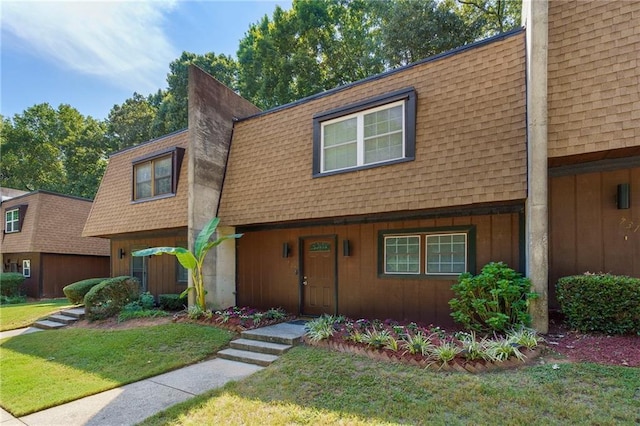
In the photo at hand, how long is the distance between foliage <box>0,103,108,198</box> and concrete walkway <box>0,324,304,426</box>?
92.4ft

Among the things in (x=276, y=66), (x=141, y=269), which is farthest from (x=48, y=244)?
(x=276, y=66)

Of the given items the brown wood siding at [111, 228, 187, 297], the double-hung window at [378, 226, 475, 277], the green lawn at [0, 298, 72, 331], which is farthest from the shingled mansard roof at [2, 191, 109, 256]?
the double-hung window at [378, 226, 475, 277]

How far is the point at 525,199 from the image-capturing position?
5.57 meters

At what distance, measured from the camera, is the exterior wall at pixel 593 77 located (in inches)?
201

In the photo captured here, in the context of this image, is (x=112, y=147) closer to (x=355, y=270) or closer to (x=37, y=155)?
(x=37, y=155)

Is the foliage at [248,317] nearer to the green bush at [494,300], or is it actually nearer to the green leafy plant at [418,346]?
the green leafy plant at [418,346]

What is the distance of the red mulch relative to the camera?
4.14m

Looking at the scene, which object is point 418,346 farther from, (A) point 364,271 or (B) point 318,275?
(B) point 318,275

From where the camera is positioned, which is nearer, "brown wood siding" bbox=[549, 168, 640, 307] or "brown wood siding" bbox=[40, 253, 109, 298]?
"brown wood siding" bbox=[549, 168, 640, 307]

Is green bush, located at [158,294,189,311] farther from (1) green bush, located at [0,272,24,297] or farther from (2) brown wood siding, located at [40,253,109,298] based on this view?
(1) green bush, located at [0,272,24,297]

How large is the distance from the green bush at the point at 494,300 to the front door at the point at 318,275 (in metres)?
3.10

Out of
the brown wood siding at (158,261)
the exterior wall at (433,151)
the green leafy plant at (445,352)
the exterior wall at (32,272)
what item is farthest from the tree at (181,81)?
the green leafy plant at (445,352)

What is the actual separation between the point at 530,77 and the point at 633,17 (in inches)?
71.6

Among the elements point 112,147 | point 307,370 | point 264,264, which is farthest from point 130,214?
point 112,147
